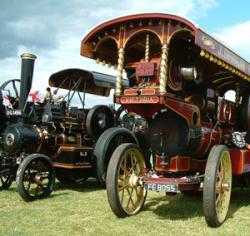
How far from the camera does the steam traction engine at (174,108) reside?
14.7 feet

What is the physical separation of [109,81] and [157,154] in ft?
10.9

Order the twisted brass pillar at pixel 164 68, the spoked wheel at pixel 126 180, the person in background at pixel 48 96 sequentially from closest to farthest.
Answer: the twisted brass pillar at pixel 164 68
the spoked wheel at pixel 126 180
the person in background at pixel 48 96

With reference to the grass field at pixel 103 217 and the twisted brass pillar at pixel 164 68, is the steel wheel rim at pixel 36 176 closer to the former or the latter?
the grass field at pixel 103 217

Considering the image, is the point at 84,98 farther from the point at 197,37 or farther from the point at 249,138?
the point at 197,37

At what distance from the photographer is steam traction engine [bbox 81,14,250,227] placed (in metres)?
4.48

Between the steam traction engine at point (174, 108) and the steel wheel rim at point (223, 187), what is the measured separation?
0.4 inches

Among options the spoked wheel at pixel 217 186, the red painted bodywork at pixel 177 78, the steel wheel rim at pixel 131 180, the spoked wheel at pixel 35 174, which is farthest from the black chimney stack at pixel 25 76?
the spoked wheel at pixel 217 186

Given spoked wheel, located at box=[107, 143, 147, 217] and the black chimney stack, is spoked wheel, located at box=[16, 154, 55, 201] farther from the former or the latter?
spoked wheel, located at box=[107, 143, 147, 217]

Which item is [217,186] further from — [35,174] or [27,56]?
[27,56]

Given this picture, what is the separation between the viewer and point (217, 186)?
453cm

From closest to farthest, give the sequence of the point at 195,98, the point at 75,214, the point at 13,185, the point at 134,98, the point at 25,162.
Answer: the point at 134,98
the point at 75,214
the point at 195,98
the point at 25,162
the point at 13,185

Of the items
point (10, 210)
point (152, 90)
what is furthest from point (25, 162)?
point (152, 90)

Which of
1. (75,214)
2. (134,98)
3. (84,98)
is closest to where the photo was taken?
(134,98)

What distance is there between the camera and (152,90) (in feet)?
14.5
